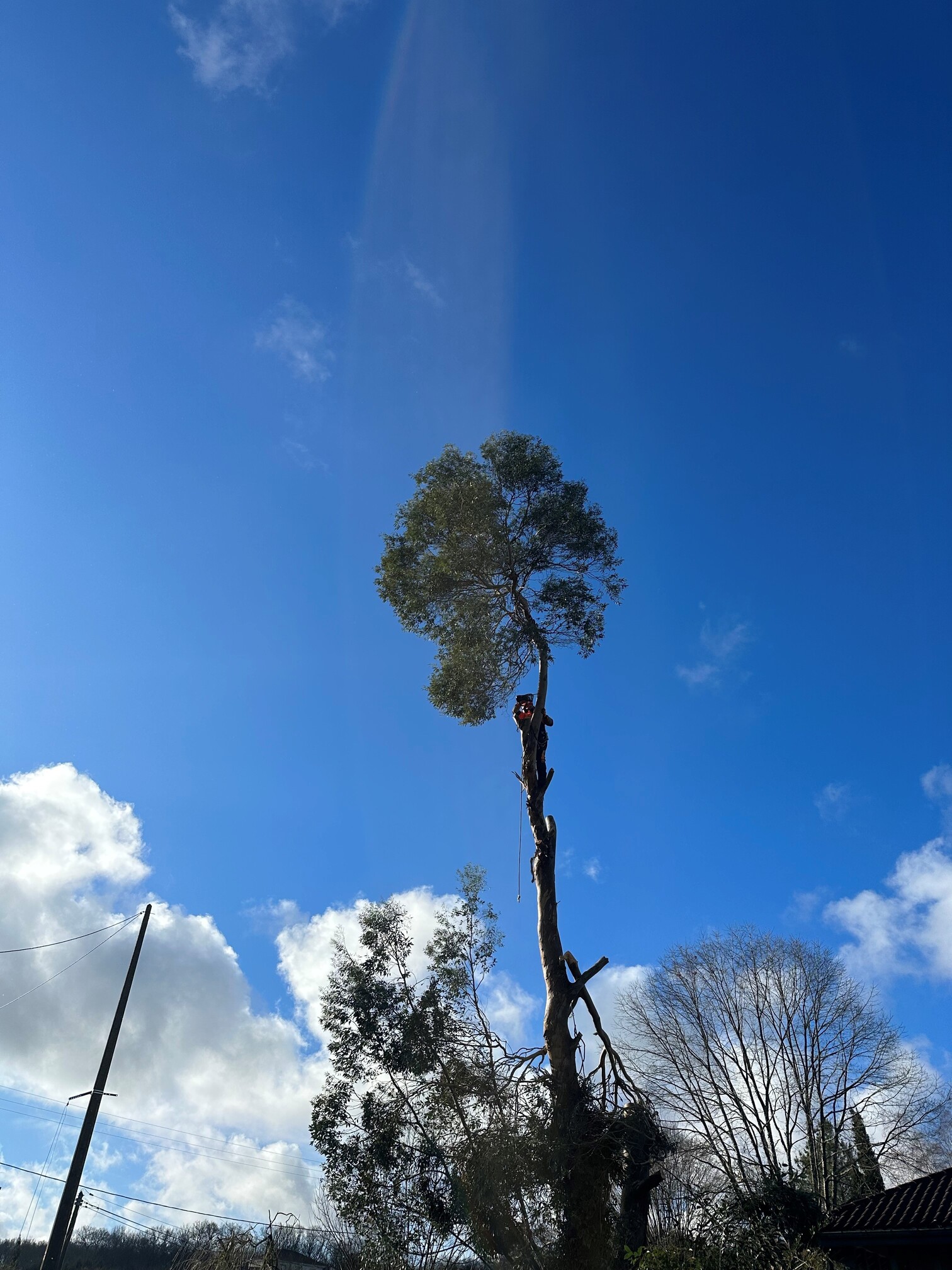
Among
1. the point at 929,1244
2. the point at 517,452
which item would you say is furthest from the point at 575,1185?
the point at 517,452

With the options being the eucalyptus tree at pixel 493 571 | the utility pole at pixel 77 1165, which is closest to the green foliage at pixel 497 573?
the eucalyptus tree at pixel 493 571

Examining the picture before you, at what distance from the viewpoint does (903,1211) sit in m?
14.3

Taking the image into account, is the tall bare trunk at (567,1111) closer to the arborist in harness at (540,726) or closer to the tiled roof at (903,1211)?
the arborist in harness at (540,726)

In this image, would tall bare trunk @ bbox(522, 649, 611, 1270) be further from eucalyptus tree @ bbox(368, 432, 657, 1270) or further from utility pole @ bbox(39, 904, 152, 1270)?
utility pole @ bbox(39, 904, 152, 1270)

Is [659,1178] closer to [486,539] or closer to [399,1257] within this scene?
[399,1257]

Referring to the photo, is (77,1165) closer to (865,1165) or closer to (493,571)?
(493,571)

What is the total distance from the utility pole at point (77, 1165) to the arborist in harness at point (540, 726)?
34.3 ft

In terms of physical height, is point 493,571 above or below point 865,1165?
above

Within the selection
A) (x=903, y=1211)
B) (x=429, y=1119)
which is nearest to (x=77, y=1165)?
(x=429, y=1119)

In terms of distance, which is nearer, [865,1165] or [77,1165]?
[77,1165]

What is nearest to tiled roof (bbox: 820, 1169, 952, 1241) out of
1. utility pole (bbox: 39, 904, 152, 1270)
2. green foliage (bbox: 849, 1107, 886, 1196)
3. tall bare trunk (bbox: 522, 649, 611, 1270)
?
tall bare trunk (bbox: 522, 649, 611, 1270)

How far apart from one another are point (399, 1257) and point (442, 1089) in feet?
8.06

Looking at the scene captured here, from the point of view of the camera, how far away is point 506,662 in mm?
17812

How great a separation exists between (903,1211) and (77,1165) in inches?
573
